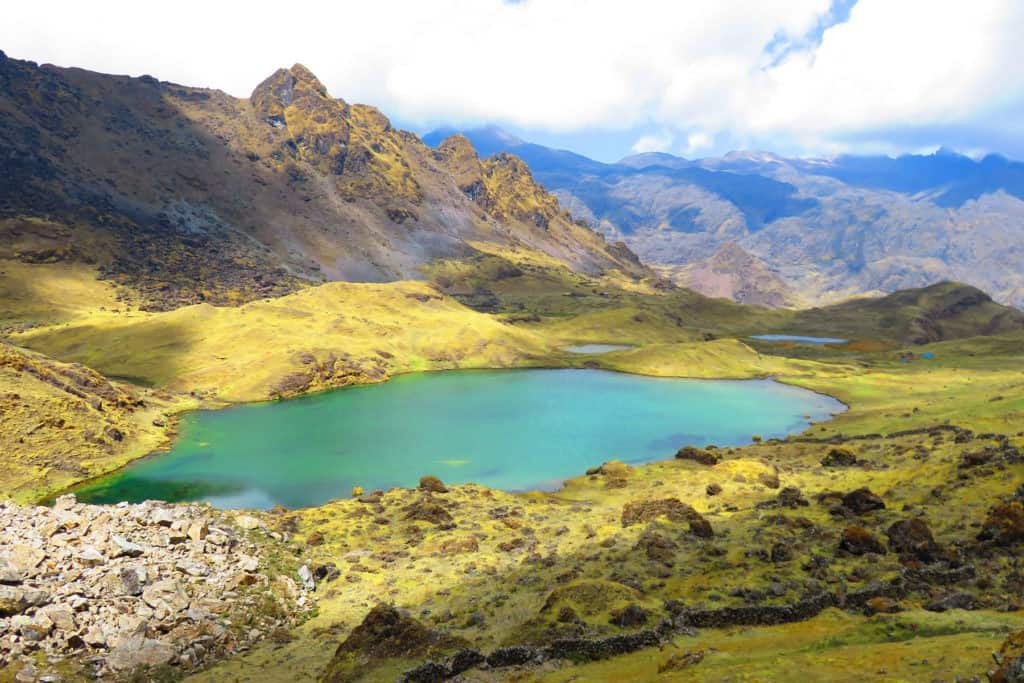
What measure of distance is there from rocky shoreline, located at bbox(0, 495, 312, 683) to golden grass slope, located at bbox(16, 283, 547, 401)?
9401 cm

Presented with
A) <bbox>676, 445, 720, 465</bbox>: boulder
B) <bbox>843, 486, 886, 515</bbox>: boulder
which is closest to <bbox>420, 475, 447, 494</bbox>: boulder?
<bbox>676, 445, 720, 465</bbox>: boulder

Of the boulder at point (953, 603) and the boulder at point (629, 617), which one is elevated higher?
the boulder at point (953, 603)

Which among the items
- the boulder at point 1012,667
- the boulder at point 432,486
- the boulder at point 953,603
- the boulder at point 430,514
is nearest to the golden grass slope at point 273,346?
the boulder at point 432,486

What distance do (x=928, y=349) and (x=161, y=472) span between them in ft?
691

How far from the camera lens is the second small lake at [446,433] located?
259 ft

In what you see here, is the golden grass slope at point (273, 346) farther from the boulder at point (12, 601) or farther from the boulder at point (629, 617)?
the boulder at point (629, 617)

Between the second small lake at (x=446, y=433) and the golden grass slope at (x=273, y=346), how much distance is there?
30.1 feet

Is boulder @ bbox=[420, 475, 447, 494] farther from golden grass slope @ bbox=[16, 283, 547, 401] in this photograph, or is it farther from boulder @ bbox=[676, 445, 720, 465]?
golden grass slope @ bbox=[16, 283, 547, 401]

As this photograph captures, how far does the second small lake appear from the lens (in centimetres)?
7881

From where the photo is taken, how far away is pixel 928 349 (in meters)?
195

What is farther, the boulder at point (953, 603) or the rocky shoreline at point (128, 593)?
the rocky shoreline at point (128, 593)

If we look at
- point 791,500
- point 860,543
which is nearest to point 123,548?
point 860,543

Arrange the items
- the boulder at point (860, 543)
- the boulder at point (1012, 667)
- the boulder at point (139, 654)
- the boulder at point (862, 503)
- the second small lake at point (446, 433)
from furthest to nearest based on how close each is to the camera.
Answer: the second small lake at point (446, 433)
the boulder at point (862, 503)
the boulder at point (860, 543)
the boulder at point (139, 654)
the boulder at point (1012, 667)

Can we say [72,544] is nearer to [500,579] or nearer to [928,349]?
[500,579]
